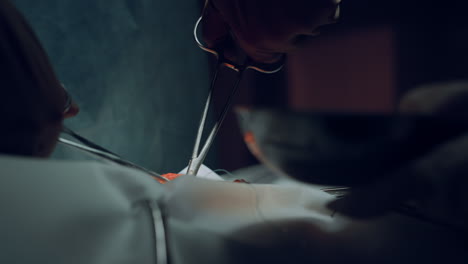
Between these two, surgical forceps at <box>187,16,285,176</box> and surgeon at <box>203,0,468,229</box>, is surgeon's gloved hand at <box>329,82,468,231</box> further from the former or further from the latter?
surgical forceps at <box>187,16,285,176</box>

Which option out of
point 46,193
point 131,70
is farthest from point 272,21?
point 131,70

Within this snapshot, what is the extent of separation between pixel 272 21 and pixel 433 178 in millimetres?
221

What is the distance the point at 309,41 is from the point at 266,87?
0.04 meters

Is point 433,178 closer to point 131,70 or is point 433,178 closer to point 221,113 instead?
point 221,113

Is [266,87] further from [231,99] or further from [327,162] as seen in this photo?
[231,99]

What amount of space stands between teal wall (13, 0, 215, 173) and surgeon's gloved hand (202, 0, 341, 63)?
1.07 ft

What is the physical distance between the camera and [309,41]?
0.19 m

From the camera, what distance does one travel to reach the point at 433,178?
0.16 m

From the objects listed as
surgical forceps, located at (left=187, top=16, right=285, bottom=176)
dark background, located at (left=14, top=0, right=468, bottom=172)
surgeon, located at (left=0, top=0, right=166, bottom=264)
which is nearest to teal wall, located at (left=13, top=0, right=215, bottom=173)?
dark background, located at (left=14, top=0, right=468, bottom=172)

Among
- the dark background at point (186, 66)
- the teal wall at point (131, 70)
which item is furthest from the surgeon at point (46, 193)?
the teal wall at point (131, 70)

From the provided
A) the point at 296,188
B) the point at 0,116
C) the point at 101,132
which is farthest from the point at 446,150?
the point at 101,132

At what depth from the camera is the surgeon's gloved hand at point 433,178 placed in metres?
0.14

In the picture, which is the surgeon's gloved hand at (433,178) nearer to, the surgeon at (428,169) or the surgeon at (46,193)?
the surgeon at (428,169)

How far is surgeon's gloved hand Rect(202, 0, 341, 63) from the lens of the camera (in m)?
0.30
